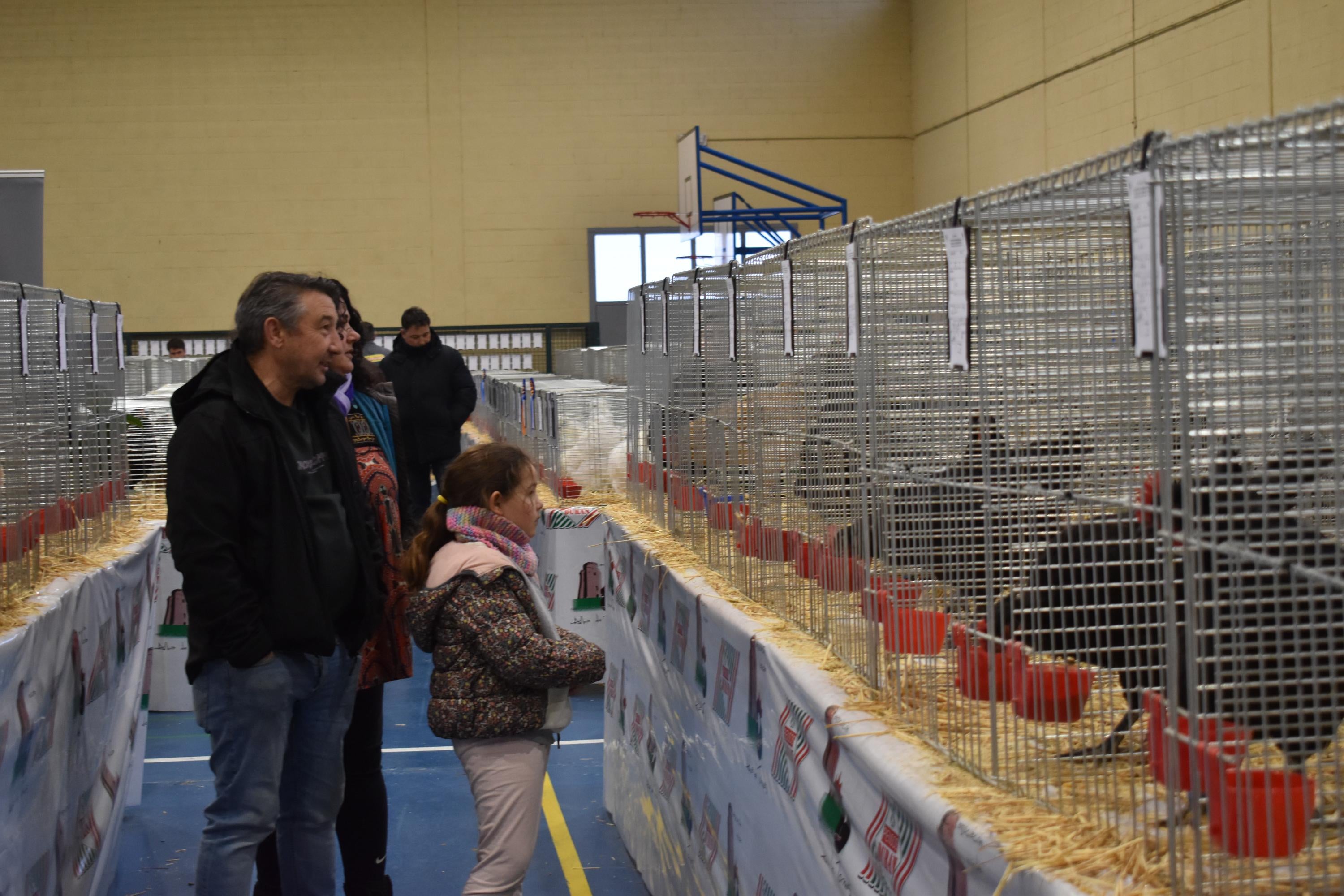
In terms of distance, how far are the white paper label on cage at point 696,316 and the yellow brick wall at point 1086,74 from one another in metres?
6.21

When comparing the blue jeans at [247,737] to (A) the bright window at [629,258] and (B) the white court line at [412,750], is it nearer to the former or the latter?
(B) the white court line at [412,750]

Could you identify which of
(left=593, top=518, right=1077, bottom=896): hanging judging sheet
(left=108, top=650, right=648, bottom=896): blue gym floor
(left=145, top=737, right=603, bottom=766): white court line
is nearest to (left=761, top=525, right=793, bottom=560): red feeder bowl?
(left=593, top=518, right=1077, bottom=896): hanging judging sheet

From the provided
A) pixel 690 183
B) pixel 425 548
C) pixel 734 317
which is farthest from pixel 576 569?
pixel 690 183

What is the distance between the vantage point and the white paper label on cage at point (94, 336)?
443 centimetres

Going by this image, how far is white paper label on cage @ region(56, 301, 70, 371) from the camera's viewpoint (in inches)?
149

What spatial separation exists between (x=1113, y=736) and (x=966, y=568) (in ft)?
2.26

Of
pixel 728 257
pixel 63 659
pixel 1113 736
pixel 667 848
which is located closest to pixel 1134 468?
pixel 1113 736

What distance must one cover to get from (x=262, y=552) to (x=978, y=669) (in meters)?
1.49

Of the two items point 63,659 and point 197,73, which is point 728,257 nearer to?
point 197,73

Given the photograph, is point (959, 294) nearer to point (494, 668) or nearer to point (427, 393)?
point (494, 668)

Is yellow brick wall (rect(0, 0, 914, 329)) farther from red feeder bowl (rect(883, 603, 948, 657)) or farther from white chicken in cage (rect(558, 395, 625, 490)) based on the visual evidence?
red feeder bowl (rect(883, 603, 948, 657))

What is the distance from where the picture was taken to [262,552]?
2.62 meters

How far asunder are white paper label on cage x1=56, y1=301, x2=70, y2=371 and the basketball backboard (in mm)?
11028

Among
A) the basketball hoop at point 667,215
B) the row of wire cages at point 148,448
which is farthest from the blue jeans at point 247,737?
the basketball hoop at point 667,215
